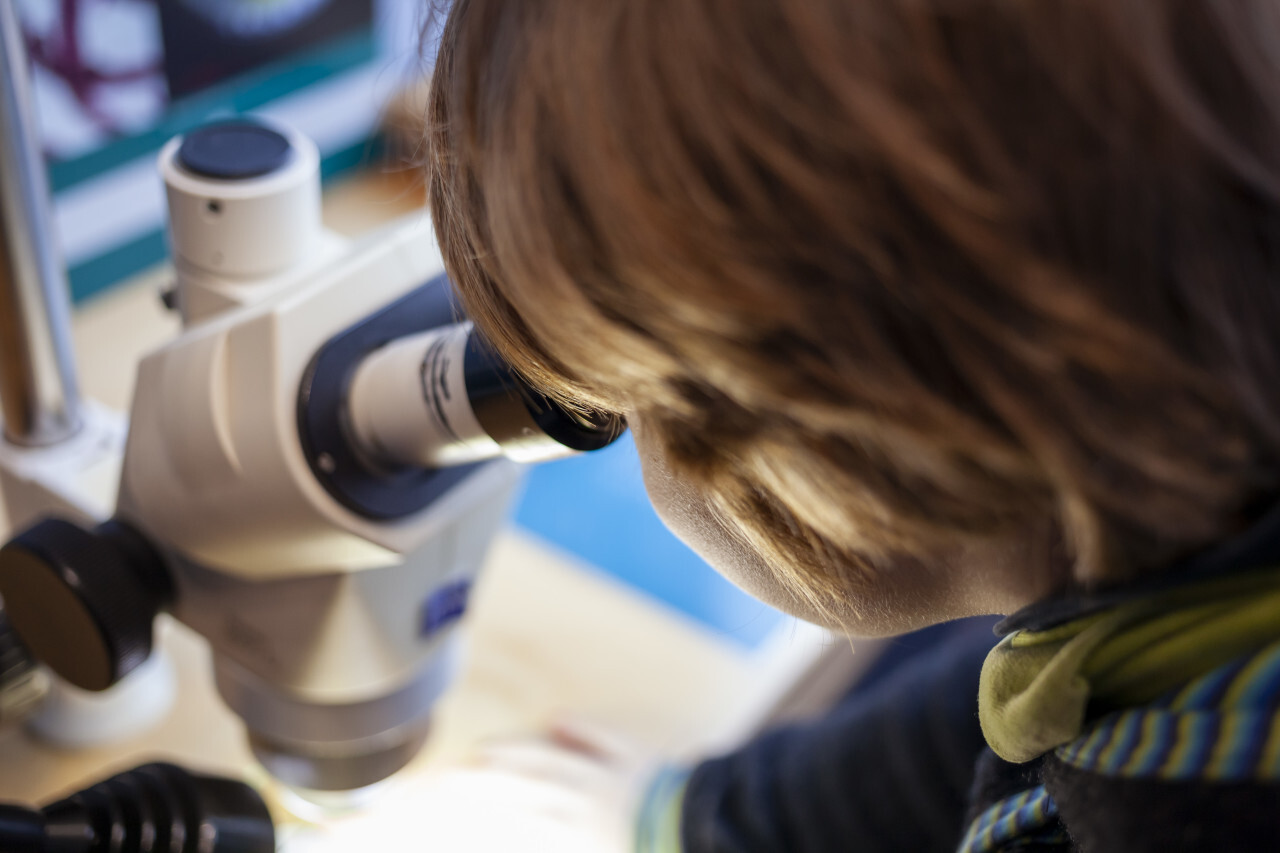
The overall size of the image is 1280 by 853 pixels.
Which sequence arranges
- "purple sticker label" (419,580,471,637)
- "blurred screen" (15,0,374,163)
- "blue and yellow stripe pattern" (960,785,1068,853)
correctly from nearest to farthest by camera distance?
"blue and yellow stripe pattern" (960,785,1068,853) < "purple sticker label" (419,580,471,637) < "blurred screen" (15,0,374,163)

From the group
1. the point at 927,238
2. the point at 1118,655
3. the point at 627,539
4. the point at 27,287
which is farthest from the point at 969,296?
the point at 627,539

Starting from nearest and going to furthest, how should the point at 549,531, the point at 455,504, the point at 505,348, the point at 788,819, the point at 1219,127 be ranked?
the point at 1219,127
the point at 505,348
the point at 455,504
the point at 788,819
the point at 549,531

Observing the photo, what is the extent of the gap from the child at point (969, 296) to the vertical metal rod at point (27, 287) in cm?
26

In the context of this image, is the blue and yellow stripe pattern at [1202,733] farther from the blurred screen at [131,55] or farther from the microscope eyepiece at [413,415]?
the blurred screen at [131,55]

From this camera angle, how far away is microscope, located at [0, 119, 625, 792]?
1.35ft

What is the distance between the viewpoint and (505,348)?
13.1 inches

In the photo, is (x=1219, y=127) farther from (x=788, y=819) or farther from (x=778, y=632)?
(x=778, y=632)

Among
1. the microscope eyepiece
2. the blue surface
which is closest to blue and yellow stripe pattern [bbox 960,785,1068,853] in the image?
the microscope eyepiece

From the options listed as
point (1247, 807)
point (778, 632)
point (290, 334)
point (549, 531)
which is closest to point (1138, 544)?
point (1247, 807)

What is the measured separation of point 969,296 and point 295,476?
0.91 ft

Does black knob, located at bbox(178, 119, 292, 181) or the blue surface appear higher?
black knob, located at bbox(178, 119, 292, 181)

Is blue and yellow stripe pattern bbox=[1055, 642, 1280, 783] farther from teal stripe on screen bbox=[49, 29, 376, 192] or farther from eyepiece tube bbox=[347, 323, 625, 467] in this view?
teal stripe on screen bbox=[49, 29, 376, 192]

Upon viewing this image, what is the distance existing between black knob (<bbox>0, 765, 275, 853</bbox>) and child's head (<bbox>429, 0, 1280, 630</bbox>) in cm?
30

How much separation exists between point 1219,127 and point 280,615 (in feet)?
1.31
